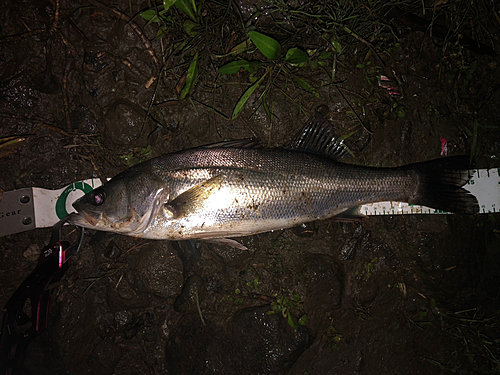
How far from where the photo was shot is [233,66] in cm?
277

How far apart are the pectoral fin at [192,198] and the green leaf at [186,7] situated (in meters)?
1.65

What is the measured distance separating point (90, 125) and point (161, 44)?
1210 mm

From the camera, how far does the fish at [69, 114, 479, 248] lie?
2.59 meters

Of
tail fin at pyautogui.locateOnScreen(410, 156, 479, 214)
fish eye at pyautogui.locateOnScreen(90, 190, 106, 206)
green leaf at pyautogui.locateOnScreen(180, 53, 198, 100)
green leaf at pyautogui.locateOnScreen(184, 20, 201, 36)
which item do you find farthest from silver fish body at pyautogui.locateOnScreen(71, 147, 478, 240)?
green leaf at pyautogui.locateOnScreen(184, 20, 201, 36)

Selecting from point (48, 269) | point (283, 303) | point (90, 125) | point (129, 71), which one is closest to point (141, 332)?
point (48, 269)

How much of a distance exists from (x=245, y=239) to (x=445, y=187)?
222 cm

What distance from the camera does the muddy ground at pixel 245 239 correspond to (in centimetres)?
298

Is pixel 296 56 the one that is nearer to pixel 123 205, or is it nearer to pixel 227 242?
pixel 227 242

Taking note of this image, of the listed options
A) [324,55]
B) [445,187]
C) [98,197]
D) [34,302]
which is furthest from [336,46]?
[34,302]

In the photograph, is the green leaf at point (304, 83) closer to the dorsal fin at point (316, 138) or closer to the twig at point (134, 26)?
the dorsal fin at point (316, 138)

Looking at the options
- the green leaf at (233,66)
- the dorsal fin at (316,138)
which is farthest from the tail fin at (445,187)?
the green leaf at (233,66)

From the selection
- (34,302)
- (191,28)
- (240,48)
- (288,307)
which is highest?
(191,28)

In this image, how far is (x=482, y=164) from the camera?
322 centimetres

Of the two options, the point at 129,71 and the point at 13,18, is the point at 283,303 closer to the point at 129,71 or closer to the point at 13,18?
the point at 129,71
